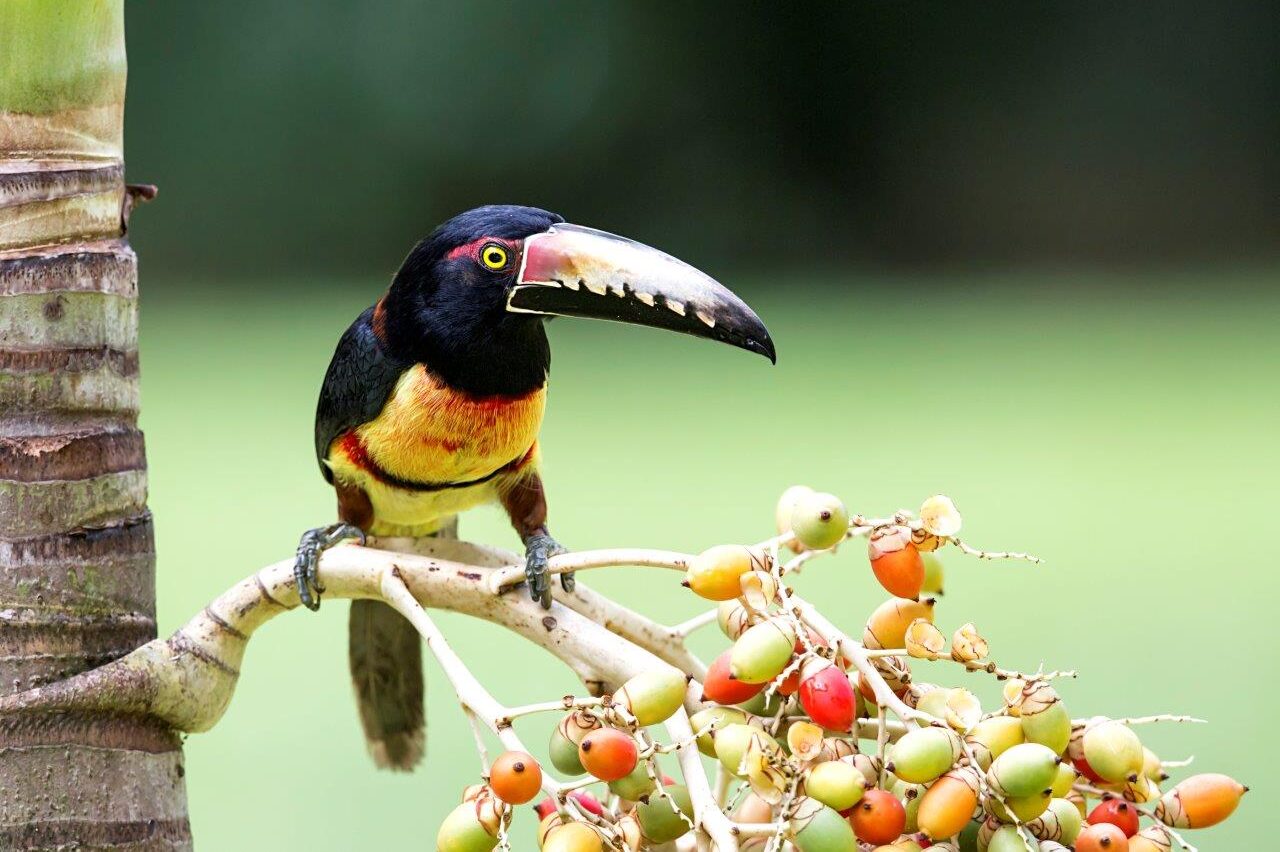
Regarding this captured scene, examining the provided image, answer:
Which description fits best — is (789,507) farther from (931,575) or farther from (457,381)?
(457,381)

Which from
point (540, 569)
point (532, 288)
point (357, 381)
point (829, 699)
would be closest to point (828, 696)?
point (829, 699)

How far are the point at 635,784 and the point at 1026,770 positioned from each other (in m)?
0.15

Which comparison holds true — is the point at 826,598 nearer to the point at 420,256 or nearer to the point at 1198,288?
the point at 420,256

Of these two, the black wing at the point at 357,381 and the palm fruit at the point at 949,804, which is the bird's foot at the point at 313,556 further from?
the palm fruit at the point at 949,804

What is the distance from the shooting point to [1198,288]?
515 centimetres

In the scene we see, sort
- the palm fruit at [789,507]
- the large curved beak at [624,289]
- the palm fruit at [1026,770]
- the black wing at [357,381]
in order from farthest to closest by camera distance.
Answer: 1. the black wing at [357,381]
2. the large curved beak at [624,289]
3. the palm fruit at [789,507]
4. the palm fruit at [1026,770]

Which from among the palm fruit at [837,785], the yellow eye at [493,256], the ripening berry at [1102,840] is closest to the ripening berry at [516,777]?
the palm fruit at [837,785]

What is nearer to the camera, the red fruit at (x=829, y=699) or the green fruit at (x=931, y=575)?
the red fruit at (x=829, y=699)

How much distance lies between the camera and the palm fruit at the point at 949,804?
49cm

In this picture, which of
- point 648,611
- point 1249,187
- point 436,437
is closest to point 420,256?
point 436,437

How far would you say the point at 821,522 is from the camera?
566 millimetres

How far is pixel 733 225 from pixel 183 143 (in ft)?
6.59

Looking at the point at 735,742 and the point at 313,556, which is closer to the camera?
the point at 735,742

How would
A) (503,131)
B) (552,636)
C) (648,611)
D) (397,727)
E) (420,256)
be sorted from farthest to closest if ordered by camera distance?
(503,131)
(648,611)
(397,727)
(420,256)
(552,636)
